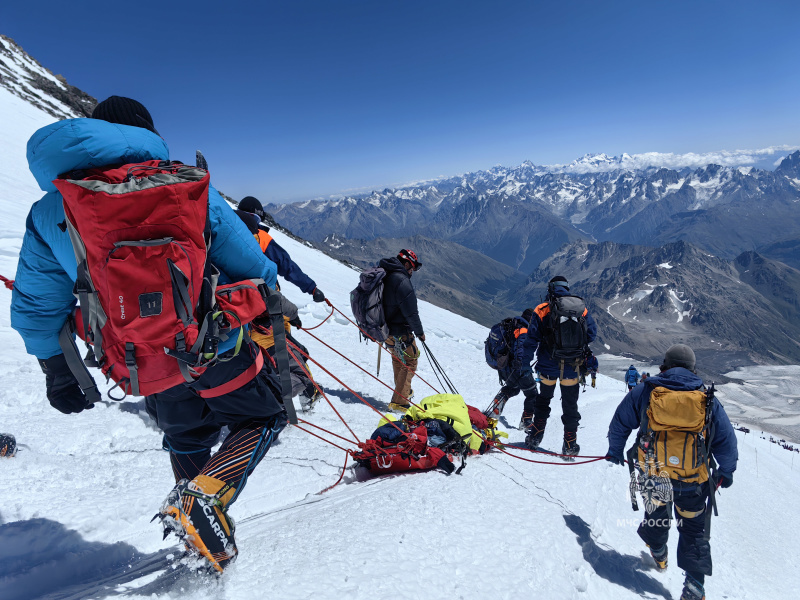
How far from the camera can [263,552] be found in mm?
2945

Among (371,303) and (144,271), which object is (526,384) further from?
(144,271)

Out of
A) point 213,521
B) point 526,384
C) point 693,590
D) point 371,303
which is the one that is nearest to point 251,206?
point 371,303

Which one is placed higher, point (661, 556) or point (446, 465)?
point (446, 465)

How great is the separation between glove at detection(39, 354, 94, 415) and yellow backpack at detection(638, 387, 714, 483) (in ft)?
16.7

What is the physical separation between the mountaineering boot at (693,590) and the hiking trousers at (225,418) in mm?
4625

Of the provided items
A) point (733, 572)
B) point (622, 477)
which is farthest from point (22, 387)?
point (733, 572)

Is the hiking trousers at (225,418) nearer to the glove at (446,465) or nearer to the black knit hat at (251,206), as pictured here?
the glove at (446,465)

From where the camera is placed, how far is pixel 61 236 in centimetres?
219

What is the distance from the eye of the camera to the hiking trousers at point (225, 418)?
257 centimetres

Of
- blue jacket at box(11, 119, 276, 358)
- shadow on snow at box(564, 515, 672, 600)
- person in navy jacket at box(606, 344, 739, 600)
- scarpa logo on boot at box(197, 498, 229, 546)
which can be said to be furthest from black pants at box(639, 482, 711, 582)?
blue jacket at box(11, 119, 276, 358)

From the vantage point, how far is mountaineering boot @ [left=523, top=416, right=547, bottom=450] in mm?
7476

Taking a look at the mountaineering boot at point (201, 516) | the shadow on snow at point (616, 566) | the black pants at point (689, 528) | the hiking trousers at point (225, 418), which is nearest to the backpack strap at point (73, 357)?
the hiking trousers at point (225, 418)

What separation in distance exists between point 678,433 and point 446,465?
2.63 m

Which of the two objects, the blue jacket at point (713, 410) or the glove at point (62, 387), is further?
the blue jacket at point (713, 410)
